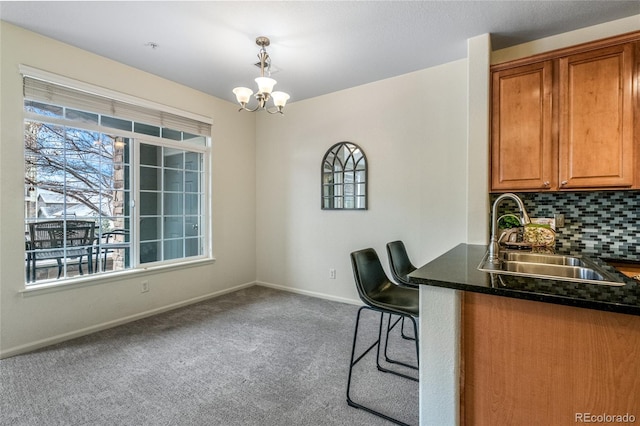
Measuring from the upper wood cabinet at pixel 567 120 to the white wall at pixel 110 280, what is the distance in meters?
3.29

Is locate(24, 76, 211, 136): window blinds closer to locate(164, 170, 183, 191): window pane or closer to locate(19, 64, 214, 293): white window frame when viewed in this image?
locate(19, 64, 214, 293): white window frame

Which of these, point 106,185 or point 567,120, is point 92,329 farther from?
point 567,120

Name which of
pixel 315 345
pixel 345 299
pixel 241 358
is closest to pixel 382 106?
pixel 345 299

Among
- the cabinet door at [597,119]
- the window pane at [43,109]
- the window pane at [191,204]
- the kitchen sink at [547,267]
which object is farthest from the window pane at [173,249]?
the cabinet door at [597,119]

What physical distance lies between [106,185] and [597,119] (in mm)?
4437

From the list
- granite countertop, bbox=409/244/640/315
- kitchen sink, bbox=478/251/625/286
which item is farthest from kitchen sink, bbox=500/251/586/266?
granite countertop, bbox=409/244/640/315

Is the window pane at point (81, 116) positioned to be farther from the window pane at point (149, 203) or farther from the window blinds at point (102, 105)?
the window pane at point (149, 203)

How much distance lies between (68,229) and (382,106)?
3.57 m

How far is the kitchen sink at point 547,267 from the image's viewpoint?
147cm

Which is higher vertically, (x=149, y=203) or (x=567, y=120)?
(x=567, y=120)

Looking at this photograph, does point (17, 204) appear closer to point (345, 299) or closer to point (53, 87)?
point (53, 87)

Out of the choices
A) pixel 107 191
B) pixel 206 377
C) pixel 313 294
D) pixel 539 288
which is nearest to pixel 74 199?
pixel 107 191

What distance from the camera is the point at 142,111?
10.7 ft

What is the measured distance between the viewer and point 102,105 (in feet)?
9.73
